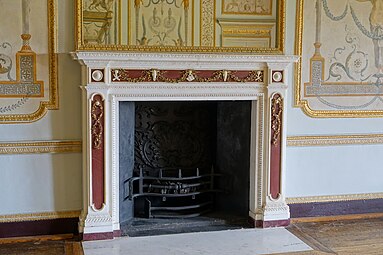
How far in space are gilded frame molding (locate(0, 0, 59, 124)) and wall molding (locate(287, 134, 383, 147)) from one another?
1966mm

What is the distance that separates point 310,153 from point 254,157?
0.53 meters

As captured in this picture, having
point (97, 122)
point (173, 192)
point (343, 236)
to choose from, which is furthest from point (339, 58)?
point (97, 122)

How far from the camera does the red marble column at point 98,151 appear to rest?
3967 millimetres

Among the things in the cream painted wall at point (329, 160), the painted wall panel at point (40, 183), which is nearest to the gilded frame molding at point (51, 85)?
the painted wall panel at point (40, 183)

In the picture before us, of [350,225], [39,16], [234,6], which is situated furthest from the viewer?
[350,225]

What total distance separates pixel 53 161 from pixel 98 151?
363 mm

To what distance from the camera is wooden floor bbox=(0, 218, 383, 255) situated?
3.81 metres

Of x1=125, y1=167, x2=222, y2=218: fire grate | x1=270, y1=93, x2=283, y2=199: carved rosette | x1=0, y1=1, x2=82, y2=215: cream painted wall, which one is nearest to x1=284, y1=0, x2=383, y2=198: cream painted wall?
x1=270, y1=93, x2=283, y2=199: carved rosette

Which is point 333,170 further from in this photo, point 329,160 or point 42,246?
point 42,246

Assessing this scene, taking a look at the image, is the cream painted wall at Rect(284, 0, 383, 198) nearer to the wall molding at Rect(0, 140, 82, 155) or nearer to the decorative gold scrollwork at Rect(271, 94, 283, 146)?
the decorative gold scrollwork at Rect(271, 94, 283, 146)

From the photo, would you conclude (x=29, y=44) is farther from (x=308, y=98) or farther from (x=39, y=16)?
(x=308, y=98)

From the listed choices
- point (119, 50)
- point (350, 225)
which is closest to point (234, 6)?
point (119, 50)

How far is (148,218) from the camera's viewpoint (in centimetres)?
446

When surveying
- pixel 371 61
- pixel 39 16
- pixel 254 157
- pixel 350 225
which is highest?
pixel 39 16
